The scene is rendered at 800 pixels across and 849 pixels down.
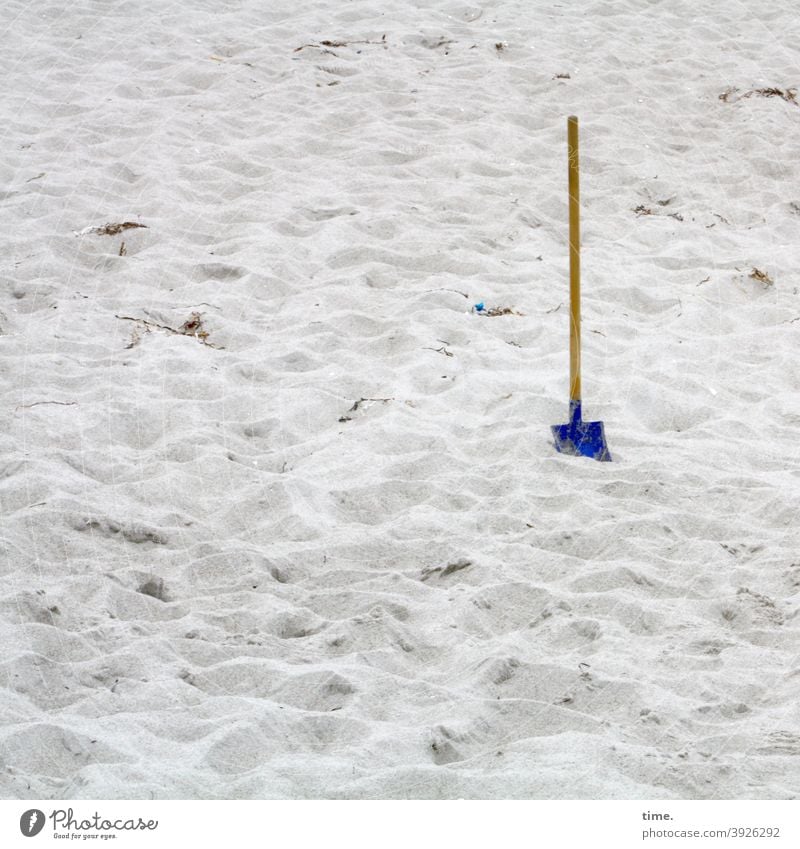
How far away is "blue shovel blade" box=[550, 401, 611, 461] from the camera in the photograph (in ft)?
A: 13.4

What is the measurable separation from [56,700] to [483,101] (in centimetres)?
486

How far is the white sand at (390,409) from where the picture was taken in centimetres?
284

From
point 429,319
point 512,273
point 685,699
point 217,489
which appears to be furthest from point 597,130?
point 685,699

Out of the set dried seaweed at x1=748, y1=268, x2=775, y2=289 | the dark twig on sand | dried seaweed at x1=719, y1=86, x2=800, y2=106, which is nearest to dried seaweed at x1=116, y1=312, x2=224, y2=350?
the dark twig on sand

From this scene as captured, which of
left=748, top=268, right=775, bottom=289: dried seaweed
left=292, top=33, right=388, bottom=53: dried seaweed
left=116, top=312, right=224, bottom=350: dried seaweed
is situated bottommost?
left=748, top=268, right=775, bottom=289: dried seaweed

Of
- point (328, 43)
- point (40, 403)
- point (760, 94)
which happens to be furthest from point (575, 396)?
point (328, 43)

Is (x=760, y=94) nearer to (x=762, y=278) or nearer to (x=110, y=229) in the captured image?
(x=762, y=278)

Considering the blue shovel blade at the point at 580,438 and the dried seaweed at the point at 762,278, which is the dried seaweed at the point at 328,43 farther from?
the blue shovel blade at the point at 580,438

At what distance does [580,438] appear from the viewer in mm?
4117

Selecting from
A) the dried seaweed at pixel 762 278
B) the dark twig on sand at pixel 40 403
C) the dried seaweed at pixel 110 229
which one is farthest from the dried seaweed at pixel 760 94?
the dark twig on sand at pixel 40 403

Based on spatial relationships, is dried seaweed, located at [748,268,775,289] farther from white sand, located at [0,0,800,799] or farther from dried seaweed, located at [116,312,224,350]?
dried seaweed, located at [116,312,224,350]

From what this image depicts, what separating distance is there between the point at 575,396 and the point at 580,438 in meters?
0.15

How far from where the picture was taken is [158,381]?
446 centimetres

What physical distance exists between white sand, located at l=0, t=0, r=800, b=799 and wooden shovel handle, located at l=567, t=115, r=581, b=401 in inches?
8.5
